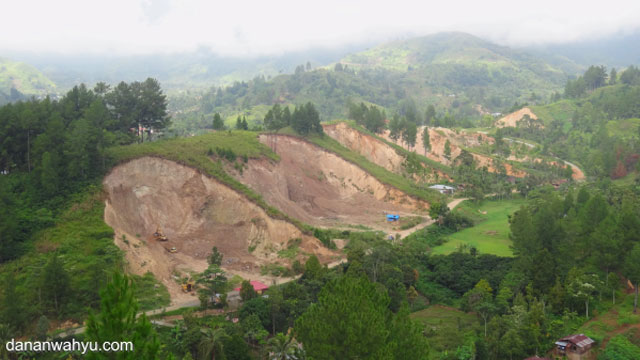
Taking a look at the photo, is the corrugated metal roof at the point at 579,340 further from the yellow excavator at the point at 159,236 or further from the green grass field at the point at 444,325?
the yellow excavator at the point at 159,236

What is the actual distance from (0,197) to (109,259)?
11313mm

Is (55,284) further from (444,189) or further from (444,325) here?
(444,189)

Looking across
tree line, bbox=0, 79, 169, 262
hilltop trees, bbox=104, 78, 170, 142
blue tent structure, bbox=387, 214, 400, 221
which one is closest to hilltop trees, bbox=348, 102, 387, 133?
blue tent structure, bbox=387, 214, 400, 221

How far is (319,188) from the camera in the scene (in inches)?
2879

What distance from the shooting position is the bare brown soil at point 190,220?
45875mm

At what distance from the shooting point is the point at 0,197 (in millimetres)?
38875

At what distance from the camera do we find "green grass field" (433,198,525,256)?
53.8 metres

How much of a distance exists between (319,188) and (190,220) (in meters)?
26.6

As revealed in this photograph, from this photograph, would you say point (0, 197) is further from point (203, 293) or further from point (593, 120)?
point (593, 120)

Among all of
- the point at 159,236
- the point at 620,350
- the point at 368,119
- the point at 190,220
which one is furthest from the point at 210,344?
the point at 368,119

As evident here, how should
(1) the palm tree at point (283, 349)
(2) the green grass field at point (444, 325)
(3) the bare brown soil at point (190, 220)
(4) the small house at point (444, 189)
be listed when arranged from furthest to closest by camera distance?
(4) the small house at point (444, 189)
(3) the bare brown soil at point (190, 220)
(2) the green grass field at point (444, 325)
(1) the palm tree at point (283, 349)

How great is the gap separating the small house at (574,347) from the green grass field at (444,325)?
628cm

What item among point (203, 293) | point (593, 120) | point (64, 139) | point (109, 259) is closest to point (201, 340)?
point (203, 293)

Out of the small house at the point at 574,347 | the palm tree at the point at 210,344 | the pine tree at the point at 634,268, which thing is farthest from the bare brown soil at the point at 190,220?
the pine tree at the point at 634,268
